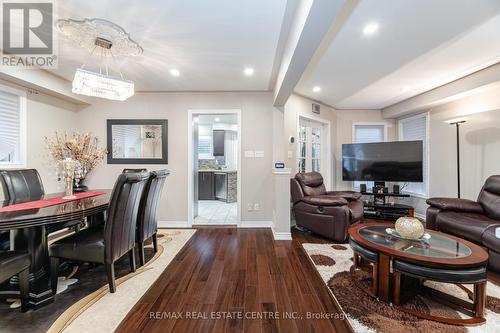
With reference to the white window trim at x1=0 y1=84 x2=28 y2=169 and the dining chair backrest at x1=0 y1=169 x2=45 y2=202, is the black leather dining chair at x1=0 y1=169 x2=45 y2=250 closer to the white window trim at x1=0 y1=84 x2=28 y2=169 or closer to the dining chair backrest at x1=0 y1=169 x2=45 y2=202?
the dining chair backrest at x1=0 y1=169 x2=45 y2=202

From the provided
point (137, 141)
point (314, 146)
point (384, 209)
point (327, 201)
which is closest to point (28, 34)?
point (137, 141)

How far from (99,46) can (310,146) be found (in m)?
4.02

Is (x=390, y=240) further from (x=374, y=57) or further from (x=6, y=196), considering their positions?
(x=6, y=196)

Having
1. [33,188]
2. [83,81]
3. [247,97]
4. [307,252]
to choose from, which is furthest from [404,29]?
[33,188]

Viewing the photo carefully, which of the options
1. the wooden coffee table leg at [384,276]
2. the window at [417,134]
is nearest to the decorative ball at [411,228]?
the wooden coffee table leg at [384,276]

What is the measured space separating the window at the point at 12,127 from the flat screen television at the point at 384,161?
19.0ft

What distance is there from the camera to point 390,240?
6.67ft

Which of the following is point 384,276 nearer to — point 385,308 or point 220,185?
point 385,308

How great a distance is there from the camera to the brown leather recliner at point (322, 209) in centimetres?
329

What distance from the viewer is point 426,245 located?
6.33 ft

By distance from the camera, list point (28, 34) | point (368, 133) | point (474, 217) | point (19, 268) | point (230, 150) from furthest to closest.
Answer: point (230, 150), point (368, 133), point (474, 217), point (28, 34), point (19, 268)

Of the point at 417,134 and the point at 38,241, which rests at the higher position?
the point at 417,134

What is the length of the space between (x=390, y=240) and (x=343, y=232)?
1.26m

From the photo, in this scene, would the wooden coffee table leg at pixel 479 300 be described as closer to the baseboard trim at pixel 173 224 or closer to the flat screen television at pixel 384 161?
the flat screen television at pixel 384 161
